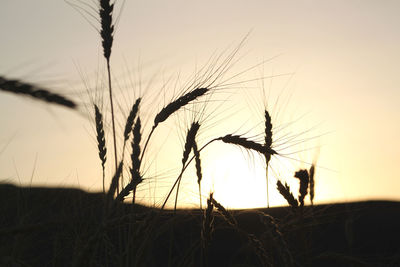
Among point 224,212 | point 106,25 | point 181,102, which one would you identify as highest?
point 106,25

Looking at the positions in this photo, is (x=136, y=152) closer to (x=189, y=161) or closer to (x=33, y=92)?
(x=189, y=161)

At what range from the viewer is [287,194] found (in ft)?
7.65

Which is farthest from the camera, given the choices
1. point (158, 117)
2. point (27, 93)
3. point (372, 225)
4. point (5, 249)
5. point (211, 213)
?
point (372, 225)

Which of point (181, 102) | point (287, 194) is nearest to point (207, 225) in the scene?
point (287, 194)

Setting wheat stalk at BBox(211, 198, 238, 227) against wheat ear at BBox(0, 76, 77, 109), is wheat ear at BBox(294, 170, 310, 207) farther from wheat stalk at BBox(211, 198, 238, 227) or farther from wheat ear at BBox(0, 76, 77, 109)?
wheat ear at BBox(0, 76, 77, 109)

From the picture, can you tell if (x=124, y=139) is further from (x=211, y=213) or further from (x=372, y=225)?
(x=372, y=225)

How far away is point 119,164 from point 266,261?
1084 mm

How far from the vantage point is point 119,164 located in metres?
2.87

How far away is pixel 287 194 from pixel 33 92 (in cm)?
145

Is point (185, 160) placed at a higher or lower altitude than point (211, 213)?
higher

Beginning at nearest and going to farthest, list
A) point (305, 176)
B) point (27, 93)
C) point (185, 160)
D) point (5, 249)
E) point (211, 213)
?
point (27, 93), point (305, 176), point (211, 213), point (5, 249), point (185, 160)

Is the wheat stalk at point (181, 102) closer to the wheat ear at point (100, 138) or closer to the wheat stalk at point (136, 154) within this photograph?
the wheat stalk at point (136, 154)

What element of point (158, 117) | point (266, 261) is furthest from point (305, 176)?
point (158, 117)

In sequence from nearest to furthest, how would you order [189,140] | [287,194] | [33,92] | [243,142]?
[33,92], [287,194], [243,142], [189,140]
